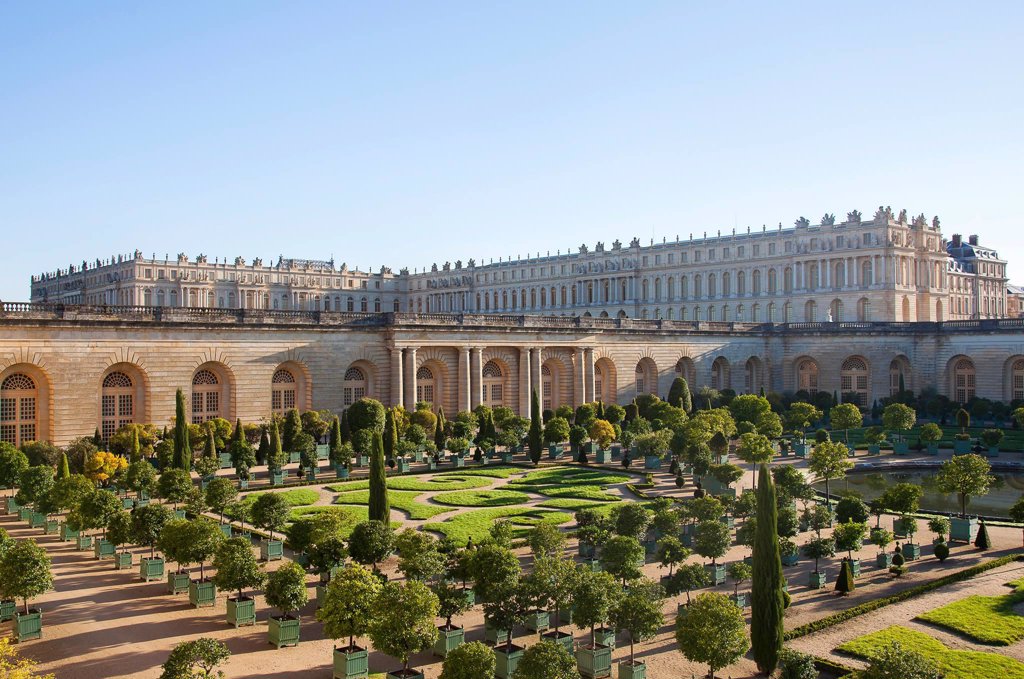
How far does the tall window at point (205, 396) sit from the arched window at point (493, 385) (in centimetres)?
1698

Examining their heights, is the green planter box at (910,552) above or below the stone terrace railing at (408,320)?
below

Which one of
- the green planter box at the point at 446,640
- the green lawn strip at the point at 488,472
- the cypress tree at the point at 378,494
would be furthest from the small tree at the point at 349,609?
the green lawn strip at the point at 488,472

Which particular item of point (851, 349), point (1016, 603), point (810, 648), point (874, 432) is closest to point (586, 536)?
point (810, 648)

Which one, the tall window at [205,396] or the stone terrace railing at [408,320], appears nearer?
the stone terrace railing at [408,320]

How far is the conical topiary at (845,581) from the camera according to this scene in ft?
78.1

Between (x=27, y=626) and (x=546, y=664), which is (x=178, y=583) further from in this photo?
(x=546, y=664)

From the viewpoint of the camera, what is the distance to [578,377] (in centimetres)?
6250

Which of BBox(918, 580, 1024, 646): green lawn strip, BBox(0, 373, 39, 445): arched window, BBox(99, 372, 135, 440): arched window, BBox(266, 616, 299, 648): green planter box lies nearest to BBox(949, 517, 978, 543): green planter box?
BBox(918, 580, 1024, 646): green lawn strip

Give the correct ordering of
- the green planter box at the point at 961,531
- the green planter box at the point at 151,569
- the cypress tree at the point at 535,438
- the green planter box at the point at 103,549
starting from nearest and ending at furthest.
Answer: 1. the green planter box at the point at 151,569
2. the green planter box at the point at 103,549
3. the green planter box at the point at 961,531
4. the cypress tree at the point at 535,438

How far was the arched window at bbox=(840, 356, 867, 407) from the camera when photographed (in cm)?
6981

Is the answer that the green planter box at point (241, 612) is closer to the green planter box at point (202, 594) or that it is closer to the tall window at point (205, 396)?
the green planter box at point (202, 594)

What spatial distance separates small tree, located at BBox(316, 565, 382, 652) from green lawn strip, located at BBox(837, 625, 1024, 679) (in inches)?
Answer: 375

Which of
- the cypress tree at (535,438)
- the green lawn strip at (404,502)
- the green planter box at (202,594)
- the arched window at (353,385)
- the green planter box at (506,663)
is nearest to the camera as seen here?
the green planter box at (506,663)

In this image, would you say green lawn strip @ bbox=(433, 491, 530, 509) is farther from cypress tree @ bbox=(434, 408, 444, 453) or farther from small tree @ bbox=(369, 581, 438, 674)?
small tree @ bbox=(369, 581, 438, 674)
